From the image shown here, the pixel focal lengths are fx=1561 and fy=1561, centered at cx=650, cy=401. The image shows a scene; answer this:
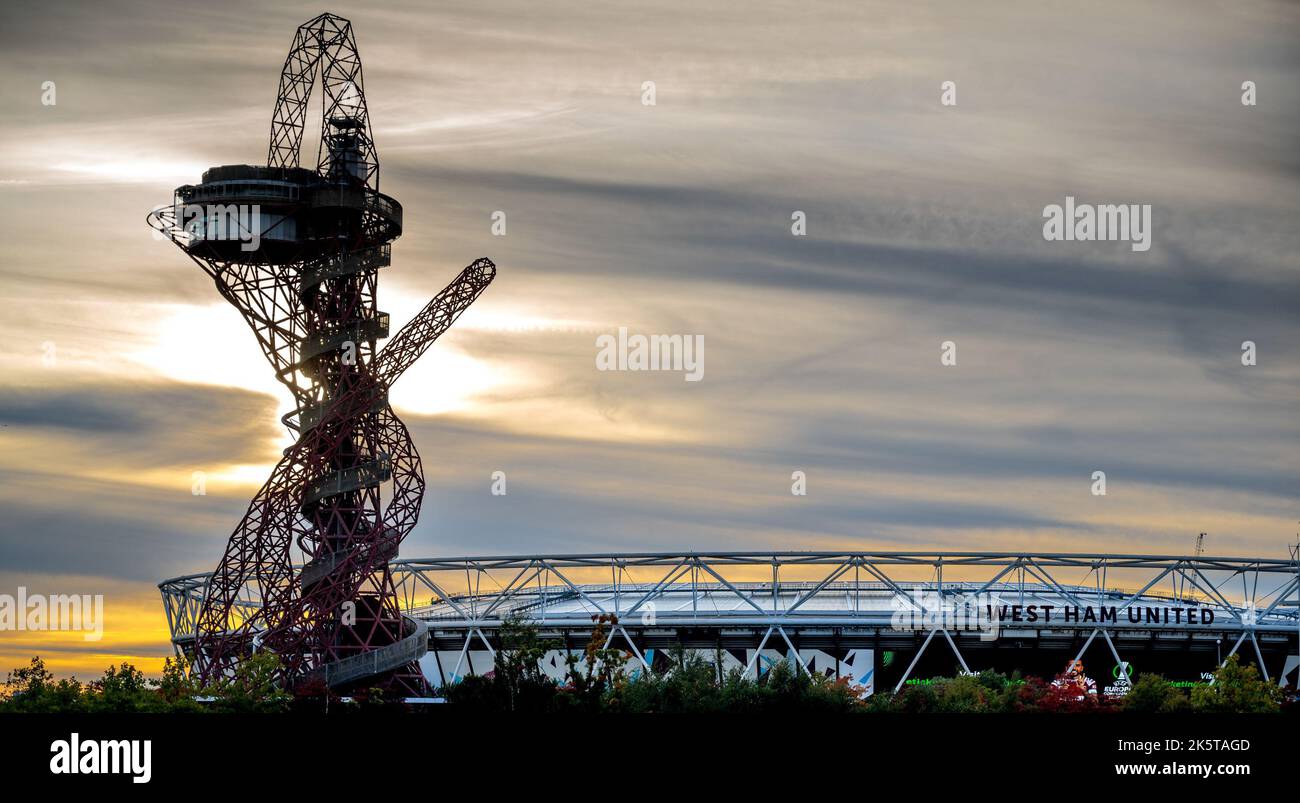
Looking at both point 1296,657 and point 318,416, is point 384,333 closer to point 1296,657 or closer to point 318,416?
point 318,416

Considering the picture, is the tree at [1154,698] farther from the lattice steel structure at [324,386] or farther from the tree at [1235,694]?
the lattice steel structure at [324,386]

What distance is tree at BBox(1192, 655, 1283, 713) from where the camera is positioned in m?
74.9

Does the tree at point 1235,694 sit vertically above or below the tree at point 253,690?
below

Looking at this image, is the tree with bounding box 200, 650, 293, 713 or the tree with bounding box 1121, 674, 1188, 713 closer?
the tree with bounding box 200, 650, 293, 713

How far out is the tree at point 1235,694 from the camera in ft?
246

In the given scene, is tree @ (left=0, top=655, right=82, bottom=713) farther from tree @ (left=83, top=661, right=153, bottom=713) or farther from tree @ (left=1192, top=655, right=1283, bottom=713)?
tree @ (left=1192, top=655, right=1283, bottom=713)

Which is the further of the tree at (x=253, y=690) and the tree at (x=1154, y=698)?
the tree at (x=1154, y=698)

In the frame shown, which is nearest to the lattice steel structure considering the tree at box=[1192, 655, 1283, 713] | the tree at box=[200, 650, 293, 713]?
the tree at box=[200, 650, 293, 713]

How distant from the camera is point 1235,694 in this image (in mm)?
76438

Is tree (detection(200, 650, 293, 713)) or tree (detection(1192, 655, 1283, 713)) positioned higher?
tree (detection(200, 650, 293, 713))

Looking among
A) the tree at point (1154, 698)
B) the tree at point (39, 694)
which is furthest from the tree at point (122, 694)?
the tree at point (1154, 698)
